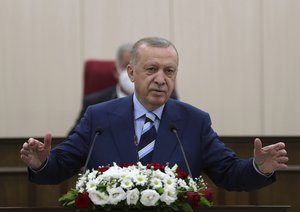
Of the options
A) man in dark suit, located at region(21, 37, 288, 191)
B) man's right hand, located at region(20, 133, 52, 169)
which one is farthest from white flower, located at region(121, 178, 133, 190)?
man in dark suit, located at region(21, 37, 288, 191)

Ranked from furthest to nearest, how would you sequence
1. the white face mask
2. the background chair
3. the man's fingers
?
the background chair → the white face mask → the man's fingers

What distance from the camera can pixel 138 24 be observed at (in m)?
6.98

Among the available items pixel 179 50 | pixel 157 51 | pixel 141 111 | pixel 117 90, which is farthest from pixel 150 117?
pixel 179 50

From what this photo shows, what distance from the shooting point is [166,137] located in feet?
10.5

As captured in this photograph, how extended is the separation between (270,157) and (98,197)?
0.75 meters

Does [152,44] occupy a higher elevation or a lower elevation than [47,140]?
higher

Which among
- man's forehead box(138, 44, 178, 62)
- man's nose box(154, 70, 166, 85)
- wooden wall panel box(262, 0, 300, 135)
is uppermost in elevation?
man's forehead box(138, 44, 178, 62)

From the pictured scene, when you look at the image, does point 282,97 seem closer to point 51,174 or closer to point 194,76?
point 194,76

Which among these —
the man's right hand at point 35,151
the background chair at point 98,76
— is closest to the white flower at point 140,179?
the man's right hand at point 35,151

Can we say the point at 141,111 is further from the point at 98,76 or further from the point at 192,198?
the point at 98,76

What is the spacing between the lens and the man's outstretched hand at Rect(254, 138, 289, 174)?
2.87 m

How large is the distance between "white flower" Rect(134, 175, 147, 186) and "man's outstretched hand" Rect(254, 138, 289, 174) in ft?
1.68

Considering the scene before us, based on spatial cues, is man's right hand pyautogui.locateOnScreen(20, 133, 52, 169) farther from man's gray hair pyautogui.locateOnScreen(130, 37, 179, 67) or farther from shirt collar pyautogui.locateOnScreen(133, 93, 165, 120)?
man's gray hair pyautogui.locateOnScreen(130, 37, 179, 67)

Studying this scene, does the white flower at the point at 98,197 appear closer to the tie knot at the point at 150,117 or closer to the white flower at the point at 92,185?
the white flower at the point at 92,185
